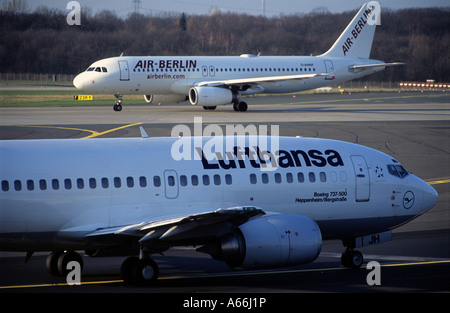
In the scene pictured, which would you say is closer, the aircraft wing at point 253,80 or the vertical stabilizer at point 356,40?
the aircraft wing at point 253,80

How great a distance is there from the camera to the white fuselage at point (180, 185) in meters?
19.1

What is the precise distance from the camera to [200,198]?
2027 centimetres

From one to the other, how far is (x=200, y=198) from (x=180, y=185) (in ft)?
2.10

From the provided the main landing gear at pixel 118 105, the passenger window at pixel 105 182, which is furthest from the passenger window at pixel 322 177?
the main landing gear at pixel 118 105

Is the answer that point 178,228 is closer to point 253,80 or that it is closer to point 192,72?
point 253,80

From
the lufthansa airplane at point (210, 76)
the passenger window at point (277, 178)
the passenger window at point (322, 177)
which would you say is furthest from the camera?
the lufthansa airplane at point (210, 76)

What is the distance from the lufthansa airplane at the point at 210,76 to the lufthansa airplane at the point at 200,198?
156 feet

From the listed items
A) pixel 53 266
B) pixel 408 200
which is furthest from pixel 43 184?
pixel 408 200

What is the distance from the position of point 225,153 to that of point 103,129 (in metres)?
35.5

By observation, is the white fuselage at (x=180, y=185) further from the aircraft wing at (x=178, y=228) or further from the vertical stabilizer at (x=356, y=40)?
the vertical stabilizer at (x=356, y=40)

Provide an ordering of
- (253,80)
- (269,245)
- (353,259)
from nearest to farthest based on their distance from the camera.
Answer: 1. (269,245)
2. (353,259)
3. (253,80)

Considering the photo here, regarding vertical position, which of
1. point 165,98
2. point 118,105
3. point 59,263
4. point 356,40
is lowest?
point 59,263

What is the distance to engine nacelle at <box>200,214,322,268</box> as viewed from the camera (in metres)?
18.3

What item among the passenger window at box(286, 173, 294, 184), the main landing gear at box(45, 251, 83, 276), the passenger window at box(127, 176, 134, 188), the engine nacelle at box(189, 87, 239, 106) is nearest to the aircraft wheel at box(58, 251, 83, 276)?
the main landing gear at box(45, 251, 83, 276)
